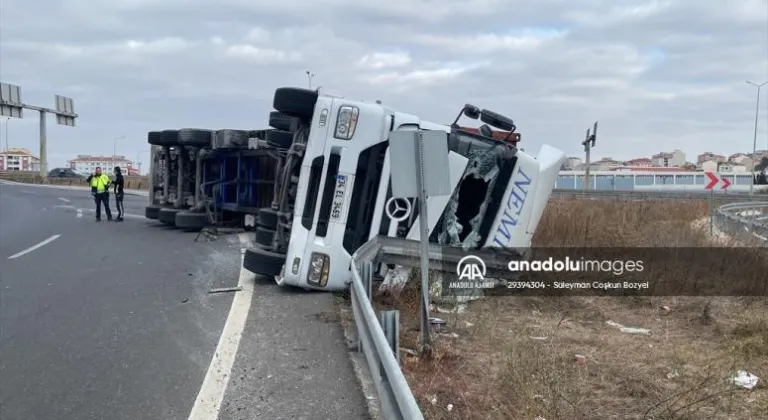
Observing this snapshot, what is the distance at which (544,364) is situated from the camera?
526 centimetres

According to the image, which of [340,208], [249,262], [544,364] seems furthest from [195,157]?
[544,364]

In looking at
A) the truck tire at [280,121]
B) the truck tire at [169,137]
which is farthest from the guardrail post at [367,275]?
the truck tire at [169,137]

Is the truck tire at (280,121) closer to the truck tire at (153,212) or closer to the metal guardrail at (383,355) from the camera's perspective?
the metal guardrail at (383,355)

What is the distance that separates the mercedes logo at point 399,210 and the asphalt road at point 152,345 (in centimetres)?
120

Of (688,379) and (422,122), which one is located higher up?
(422,122)

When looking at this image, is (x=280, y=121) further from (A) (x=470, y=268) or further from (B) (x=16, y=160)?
(B) (x=16, y=160)

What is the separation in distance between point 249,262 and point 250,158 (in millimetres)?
6810

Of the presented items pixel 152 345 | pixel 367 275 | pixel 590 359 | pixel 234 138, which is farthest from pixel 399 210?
pixel 234 138

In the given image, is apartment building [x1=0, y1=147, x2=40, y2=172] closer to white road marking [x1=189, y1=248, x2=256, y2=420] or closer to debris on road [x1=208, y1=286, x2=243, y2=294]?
debris on road [x1=208, y1=286, x2=243, y2=294]

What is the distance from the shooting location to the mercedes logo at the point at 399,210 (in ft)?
26.7

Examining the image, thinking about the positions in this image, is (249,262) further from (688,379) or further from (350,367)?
(688,379)

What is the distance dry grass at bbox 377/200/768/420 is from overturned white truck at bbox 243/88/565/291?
2.48 ft

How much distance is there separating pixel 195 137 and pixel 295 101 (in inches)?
302

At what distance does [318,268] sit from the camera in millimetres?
8156
